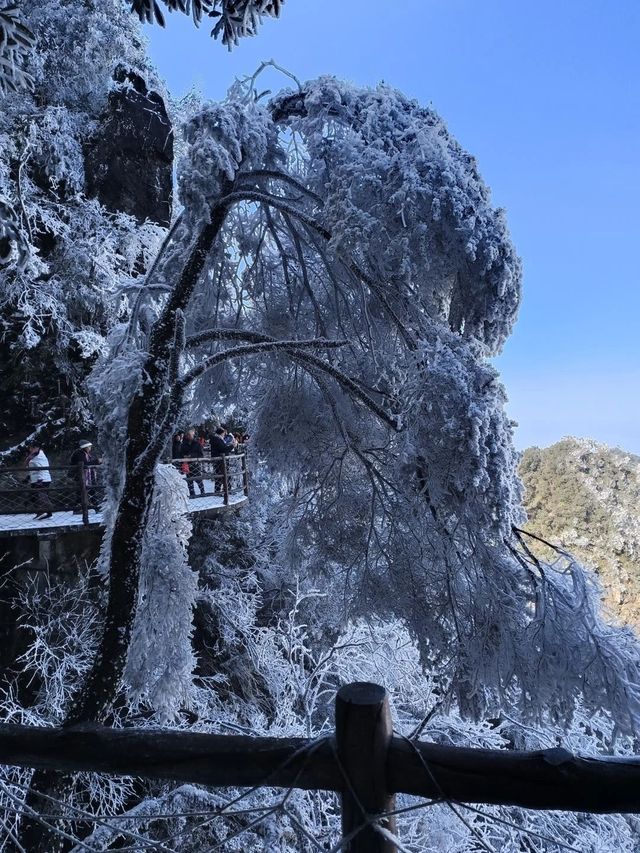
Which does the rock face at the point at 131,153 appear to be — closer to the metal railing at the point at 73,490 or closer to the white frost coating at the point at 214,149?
the metal railing at the point at 73,490

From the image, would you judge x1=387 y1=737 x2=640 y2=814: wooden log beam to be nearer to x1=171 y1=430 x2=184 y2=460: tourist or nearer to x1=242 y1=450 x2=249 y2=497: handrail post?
x1=242 y1=450 x2=249 y2=497: handrail post

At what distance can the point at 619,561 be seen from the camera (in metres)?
19.8

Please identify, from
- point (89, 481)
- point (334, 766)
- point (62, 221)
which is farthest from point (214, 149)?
point (62, 221)

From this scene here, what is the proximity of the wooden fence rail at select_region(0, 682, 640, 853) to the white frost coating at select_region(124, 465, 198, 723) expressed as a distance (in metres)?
3.15

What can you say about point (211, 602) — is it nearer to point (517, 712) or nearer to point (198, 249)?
point (517, 712)

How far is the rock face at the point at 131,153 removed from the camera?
11.8 meters

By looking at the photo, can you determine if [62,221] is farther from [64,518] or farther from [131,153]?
[64,518]

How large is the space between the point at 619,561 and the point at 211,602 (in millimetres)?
15662

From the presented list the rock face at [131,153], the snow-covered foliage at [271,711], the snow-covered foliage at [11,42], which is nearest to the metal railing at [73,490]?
the snow-covered foliage at [271,711]

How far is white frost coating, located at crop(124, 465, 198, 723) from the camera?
447cm

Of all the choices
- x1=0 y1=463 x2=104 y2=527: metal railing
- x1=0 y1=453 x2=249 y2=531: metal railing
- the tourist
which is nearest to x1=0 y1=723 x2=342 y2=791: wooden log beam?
x1=0 y1=453 x2=249 y2=531: metal railing

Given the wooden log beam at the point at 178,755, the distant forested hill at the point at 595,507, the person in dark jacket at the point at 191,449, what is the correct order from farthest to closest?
1. the distant forested hill at the point at 595,507
2. the person in dark jacket at the point at 191,449
3. the wooden log beam at the point at 178,755

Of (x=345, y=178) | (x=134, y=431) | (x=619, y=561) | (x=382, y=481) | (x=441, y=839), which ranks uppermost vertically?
(x=345, y=178)

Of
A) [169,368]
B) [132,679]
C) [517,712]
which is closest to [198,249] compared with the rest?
[169,368]
